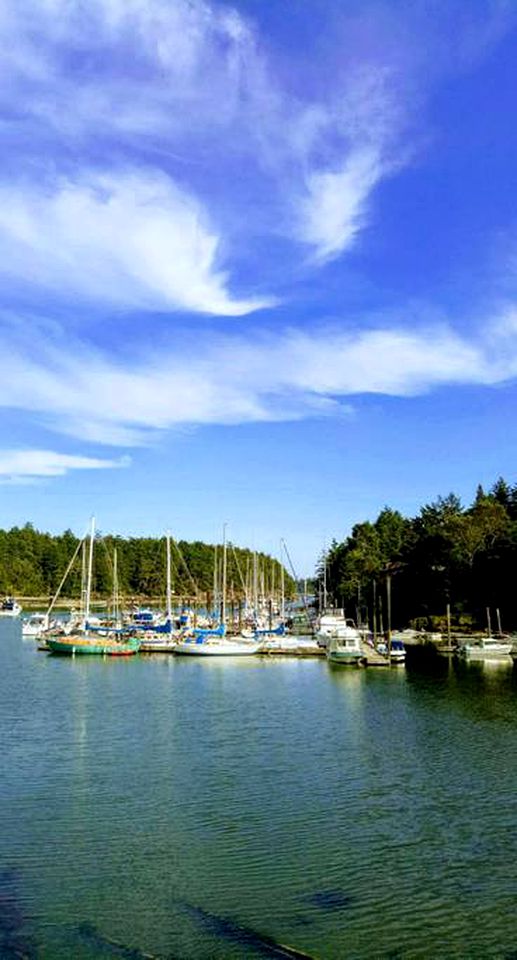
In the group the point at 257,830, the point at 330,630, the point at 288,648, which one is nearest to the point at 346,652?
the point at 288,648

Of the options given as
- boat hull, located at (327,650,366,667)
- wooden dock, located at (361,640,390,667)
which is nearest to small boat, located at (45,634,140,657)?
boat hull, located at (327,650,366,667)

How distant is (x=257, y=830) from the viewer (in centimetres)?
2569

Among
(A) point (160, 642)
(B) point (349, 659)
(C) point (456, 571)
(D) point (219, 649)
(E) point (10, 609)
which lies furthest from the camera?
(E) point (10, 609)

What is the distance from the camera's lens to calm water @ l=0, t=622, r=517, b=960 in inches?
731

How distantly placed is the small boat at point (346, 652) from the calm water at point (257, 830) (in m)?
25.4

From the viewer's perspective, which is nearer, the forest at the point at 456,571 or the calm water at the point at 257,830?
the calm water at the point at 257,830

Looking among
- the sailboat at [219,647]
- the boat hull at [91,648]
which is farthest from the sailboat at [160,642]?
the boat hull at [91,648]

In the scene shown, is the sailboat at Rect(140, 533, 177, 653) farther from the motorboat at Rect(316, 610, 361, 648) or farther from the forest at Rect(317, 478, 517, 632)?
the forest at Rect(317, 478, 517, 632)

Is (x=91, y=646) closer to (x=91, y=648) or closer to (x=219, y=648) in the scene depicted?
(x=91, y=648)

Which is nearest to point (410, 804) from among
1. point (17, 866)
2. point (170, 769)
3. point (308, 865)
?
point (308, 865)

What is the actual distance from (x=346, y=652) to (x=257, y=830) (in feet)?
173

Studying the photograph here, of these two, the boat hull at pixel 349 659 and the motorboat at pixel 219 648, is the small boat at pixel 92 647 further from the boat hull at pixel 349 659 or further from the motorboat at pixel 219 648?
the boat hull at pixel 349 659

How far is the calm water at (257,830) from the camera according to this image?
60.9 ft

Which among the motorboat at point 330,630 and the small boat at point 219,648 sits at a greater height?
the motorboat at point 330,630
